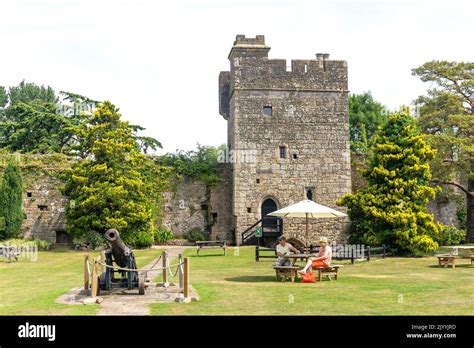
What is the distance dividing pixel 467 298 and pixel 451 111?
15.7 meters

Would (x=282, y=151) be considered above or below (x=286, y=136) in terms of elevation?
below

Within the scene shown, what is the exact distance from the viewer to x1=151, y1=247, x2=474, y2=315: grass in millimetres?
10156

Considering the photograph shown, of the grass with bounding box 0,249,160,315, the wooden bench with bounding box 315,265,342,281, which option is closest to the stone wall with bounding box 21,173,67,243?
the grass with bounding box 0,249,160,315

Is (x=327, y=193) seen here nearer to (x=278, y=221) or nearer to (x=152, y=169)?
(x=278, y=221)

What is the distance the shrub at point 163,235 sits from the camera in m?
28.8

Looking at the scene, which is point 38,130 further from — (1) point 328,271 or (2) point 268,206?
(1) point 328,271

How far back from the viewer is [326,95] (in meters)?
28.7

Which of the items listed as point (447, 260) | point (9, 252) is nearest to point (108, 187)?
point (9, 252)

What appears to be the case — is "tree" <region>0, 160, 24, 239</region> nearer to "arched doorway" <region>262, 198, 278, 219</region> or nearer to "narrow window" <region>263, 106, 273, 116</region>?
"arched doorway" <region>262, 198, 278, 219</region>

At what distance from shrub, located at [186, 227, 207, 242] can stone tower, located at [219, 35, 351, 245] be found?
182 cm

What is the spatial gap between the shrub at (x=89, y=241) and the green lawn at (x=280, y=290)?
5.51m

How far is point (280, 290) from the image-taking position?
12781 mm

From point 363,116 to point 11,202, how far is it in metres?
27.8
